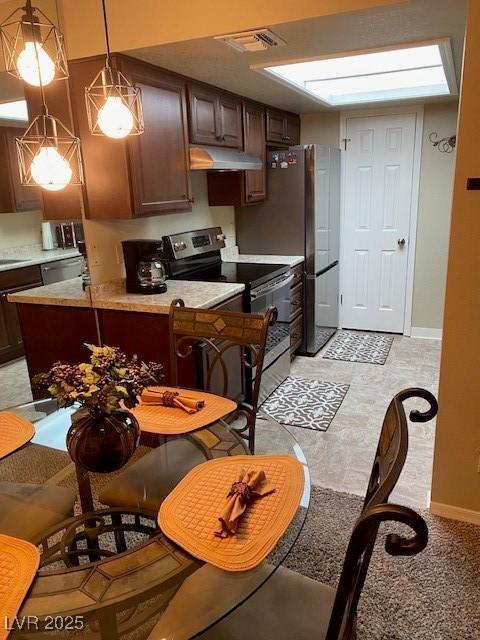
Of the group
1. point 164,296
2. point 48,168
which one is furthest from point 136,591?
point 164,296

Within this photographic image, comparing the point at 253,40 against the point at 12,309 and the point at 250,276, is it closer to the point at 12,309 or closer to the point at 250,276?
the point at 250,276

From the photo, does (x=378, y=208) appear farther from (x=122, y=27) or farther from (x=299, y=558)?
(x=299, y=558)

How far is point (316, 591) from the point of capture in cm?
122

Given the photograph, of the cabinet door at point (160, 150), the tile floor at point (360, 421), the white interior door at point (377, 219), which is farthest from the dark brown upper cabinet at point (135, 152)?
the white interior door at point (377, 219)

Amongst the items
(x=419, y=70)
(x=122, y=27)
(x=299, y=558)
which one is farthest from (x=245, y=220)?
(x=299, y=558)

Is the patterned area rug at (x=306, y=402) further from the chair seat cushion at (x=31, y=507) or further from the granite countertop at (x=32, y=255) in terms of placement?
the chair seat cushion at (x=31, y=507)

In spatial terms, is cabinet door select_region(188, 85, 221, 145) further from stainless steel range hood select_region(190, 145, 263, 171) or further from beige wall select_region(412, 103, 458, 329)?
beige wall select_region(412, 103, 458, 329)

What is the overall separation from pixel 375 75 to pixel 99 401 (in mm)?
3556

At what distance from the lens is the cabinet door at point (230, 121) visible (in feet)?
11.2

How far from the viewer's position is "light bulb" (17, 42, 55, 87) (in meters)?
1.54

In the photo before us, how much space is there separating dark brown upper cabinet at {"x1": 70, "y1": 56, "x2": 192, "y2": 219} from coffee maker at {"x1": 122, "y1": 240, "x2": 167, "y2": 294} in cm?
19

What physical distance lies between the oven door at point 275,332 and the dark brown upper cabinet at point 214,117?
1.09m

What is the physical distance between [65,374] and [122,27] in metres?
1.98

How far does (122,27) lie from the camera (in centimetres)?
239
